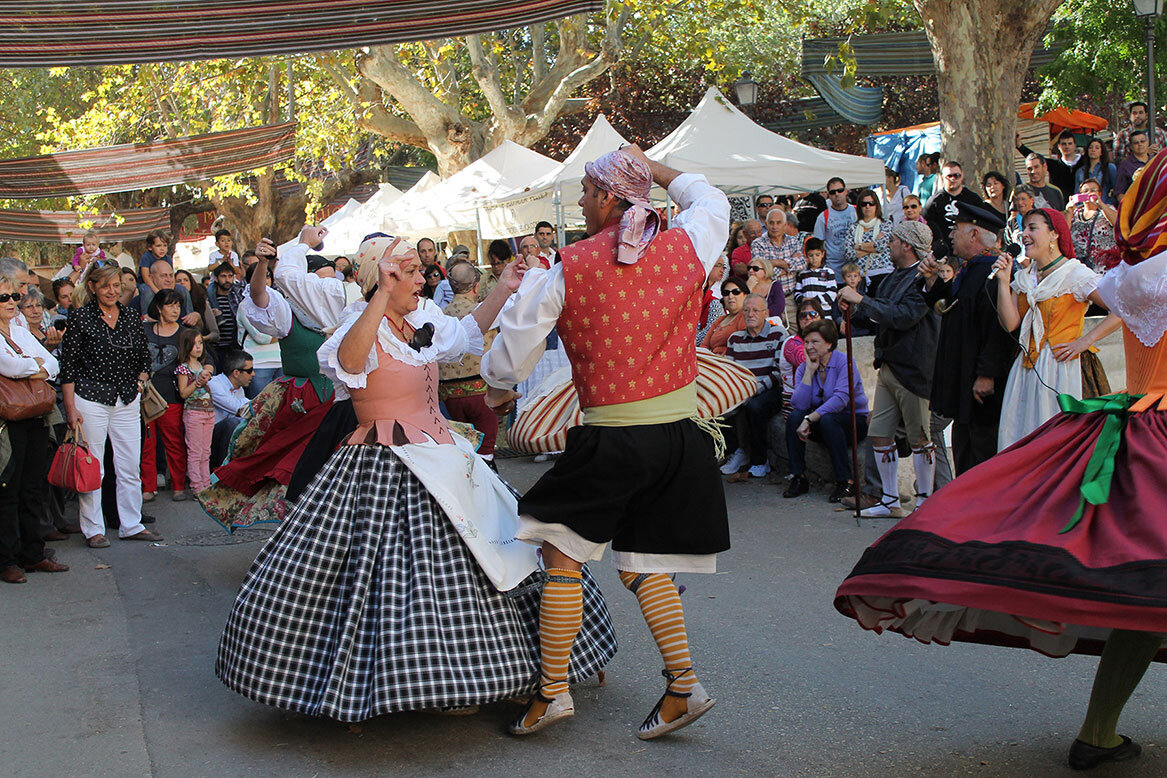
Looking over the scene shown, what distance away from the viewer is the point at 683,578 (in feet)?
20.7

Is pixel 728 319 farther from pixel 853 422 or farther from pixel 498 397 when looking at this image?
pixel 498 397

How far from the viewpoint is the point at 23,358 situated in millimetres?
6875

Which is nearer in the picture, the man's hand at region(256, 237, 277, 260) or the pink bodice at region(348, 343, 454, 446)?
the pink bodice at region(348, 343, 454, 446)

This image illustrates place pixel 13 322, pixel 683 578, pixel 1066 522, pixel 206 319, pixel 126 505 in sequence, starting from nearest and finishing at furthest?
1. pixel 1066 522
2. pixel 683 578
3. pixel 13 322
4. pixel 126 505
5. pixel 206 319

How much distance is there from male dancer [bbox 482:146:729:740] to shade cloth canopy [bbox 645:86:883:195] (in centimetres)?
944

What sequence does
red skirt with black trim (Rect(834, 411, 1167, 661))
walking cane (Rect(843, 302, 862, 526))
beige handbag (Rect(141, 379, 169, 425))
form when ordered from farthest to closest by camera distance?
1. beige handbag (Rect(141, 379, 169, 425))
2. walking cane (Rect(843, 302, 862, 526))
3. red skirt with black trim (Rect(834, 411, 1167, 661))

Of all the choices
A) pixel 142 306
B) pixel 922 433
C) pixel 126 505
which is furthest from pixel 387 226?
pixel 922 433

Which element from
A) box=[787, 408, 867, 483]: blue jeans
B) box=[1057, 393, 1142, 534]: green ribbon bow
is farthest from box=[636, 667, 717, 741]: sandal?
box=[787, 408, 867, 483]: blue jeans

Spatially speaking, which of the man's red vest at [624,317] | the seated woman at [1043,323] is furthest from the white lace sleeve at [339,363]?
the seated woman at [1043,323]

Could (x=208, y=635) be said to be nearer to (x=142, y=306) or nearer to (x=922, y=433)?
(x=922, y=433)

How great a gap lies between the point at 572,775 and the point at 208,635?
8.34 ft

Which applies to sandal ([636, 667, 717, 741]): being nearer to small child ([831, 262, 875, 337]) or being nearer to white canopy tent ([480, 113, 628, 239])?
small child ([831, 262, 875, 337])

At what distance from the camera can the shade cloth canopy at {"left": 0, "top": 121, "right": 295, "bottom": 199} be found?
498 inches

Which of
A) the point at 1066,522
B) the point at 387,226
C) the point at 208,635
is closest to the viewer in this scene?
the point at 1066,522
